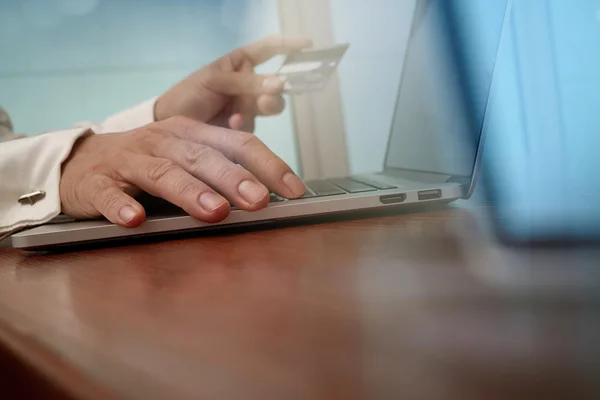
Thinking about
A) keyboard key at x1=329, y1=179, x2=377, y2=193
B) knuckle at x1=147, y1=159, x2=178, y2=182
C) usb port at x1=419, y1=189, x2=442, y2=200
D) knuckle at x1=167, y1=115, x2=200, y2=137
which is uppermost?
knuckle at x1=167, y1=115, x2=200, y2=137

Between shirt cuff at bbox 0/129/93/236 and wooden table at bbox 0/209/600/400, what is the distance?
0.20 metres

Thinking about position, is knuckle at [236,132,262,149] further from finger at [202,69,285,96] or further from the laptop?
finger at [202,69,285,96]

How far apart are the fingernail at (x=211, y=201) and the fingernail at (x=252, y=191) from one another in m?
0.02

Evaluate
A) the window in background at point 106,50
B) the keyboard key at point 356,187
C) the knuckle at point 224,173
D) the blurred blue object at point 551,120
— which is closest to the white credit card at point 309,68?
the window in background at point 106,50

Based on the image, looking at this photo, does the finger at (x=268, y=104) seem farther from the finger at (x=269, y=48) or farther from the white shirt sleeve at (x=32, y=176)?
the white shirt sleeve at (x=32, y=176)

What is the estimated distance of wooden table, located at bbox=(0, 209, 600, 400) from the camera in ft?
0.38

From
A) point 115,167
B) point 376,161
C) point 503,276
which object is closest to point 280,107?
point 376,161

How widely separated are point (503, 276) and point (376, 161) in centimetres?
85

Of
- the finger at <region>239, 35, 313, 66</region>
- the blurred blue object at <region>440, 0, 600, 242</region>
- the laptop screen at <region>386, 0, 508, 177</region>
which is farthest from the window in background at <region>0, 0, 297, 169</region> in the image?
the blurred blue object at <region>440, 0, 600, 242</region>

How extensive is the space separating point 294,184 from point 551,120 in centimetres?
20

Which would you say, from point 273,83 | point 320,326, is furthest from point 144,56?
point 320,326

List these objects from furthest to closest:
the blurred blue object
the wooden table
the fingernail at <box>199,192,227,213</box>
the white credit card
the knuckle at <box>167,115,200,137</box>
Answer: the white credit card < the knuckle at <box>167,115,200,137</box> < the fingernail at <box>199,192,227,213</box> < the blurred blue object < the wooden table

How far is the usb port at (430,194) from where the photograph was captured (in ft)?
1.45

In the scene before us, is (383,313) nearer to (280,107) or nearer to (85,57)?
(280,107)
